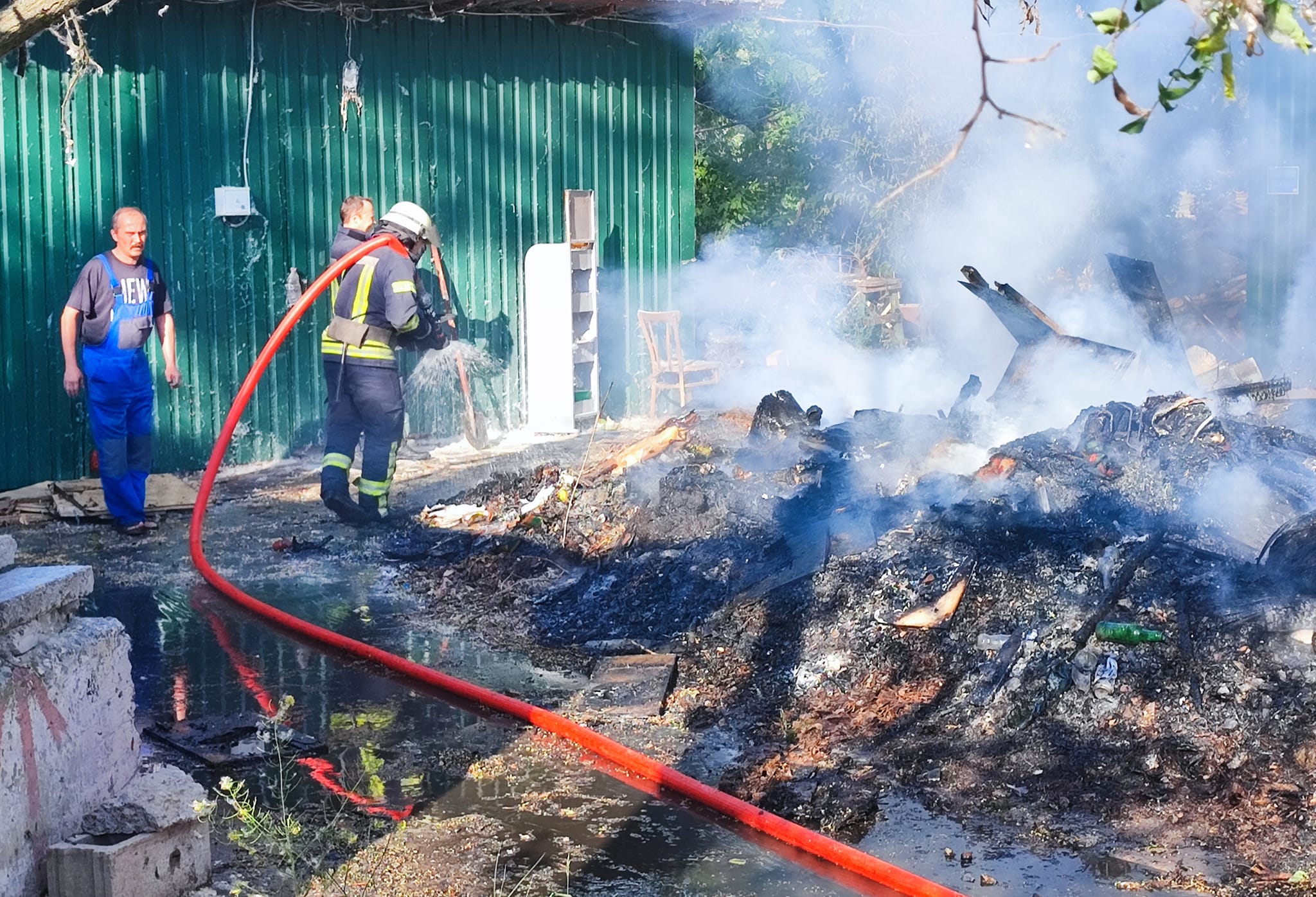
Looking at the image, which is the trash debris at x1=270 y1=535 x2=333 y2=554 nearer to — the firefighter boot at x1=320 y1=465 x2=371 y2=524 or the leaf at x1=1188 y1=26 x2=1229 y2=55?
the firefighter boot at x1=320 y1=465 x2=371 y2=524

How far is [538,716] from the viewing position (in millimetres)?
5488

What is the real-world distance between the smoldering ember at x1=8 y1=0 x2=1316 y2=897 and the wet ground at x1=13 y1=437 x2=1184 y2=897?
0.03 metres

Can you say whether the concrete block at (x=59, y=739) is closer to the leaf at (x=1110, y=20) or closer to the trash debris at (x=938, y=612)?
the leaf at (x=1110, y=20)

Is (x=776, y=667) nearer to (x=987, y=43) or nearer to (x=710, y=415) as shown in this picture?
(x=710, y=415)

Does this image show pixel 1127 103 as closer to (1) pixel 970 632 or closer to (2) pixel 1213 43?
(2) pixel 1213 43

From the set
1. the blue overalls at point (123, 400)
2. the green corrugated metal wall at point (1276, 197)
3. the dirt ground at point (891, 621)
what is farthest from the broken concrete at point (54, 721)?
the green corrugated metal wall at point (1276, 197)

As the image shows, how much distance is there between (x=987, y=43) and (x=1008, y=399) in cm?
824

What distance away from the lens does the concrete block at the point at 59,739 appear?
11.3 ft

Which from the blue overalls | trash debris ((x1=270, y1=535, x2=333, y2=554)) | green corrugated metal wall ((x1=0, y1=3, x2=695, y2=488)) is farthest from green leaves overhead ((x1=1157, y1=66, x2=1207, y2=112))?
green corrugated metal wall ((x1=0, y1=3, x2=695, y2=488))

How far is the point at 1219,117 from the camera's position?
16.4m

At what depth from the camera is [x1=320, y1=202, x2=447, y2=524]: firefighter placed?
8859mm

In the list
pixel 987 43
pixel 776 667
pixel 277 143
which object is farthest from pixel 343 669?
pixel 987 43

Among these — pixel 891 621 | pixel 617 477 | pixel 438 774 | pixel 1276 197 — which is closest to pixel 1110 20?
pixel 438 774

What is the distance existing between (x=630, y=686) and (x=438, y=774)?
1.21 meters
